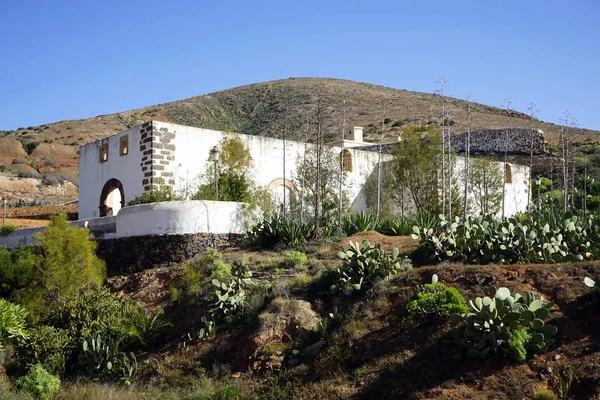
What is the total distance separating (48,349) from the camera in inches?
493

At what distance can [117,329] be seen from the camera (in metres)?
12.8

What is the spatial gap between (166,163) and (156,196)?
1351mm

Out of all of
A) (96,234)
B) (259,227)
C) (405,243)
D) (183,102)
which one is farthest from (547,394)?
(183,102)

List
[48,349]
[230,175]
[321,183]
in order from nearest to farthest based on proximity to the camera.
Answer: [48,349]
[230,175]
[321,183]

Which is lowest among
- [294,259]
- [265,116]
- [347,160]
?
[294,259]

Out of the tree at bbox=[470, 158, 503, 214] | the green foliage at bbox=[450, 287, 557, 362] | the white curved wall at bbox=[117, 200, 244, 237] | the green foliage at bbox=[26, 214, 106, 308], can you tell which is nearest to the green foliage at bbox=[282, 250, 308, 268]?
the white curved wall at bbox=[117, 200, 244, 237]

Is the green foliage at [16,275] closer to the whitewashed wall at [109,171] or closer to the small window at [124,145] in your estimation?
the whitewashed wall at [109,171]

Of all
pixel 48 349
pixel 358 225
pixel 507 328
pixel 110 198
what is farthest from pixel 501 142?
pixel 48 349

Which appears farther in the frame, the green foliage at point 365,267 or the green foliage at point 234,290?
the green foliage at point 234,290

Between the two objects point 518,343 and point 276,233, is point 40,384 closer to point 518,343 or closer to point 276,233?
point 276,233

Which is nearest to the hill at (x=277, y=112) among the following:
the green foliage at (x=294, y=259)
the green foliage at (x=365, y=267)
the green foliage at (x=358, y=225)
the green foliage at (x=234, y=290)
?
the green foliage at (x=358, y=225)

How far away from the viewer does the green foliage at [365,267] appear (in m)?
11.7

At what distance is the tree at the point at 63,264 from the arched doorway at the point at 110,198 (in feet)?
18.6

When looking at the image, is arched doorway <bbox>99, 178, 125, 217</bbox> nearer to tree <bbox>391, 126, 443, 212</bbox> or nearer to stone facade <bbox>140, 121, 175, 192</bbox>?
stone facade <bbox>140, 121, 175, 192</bbox>
